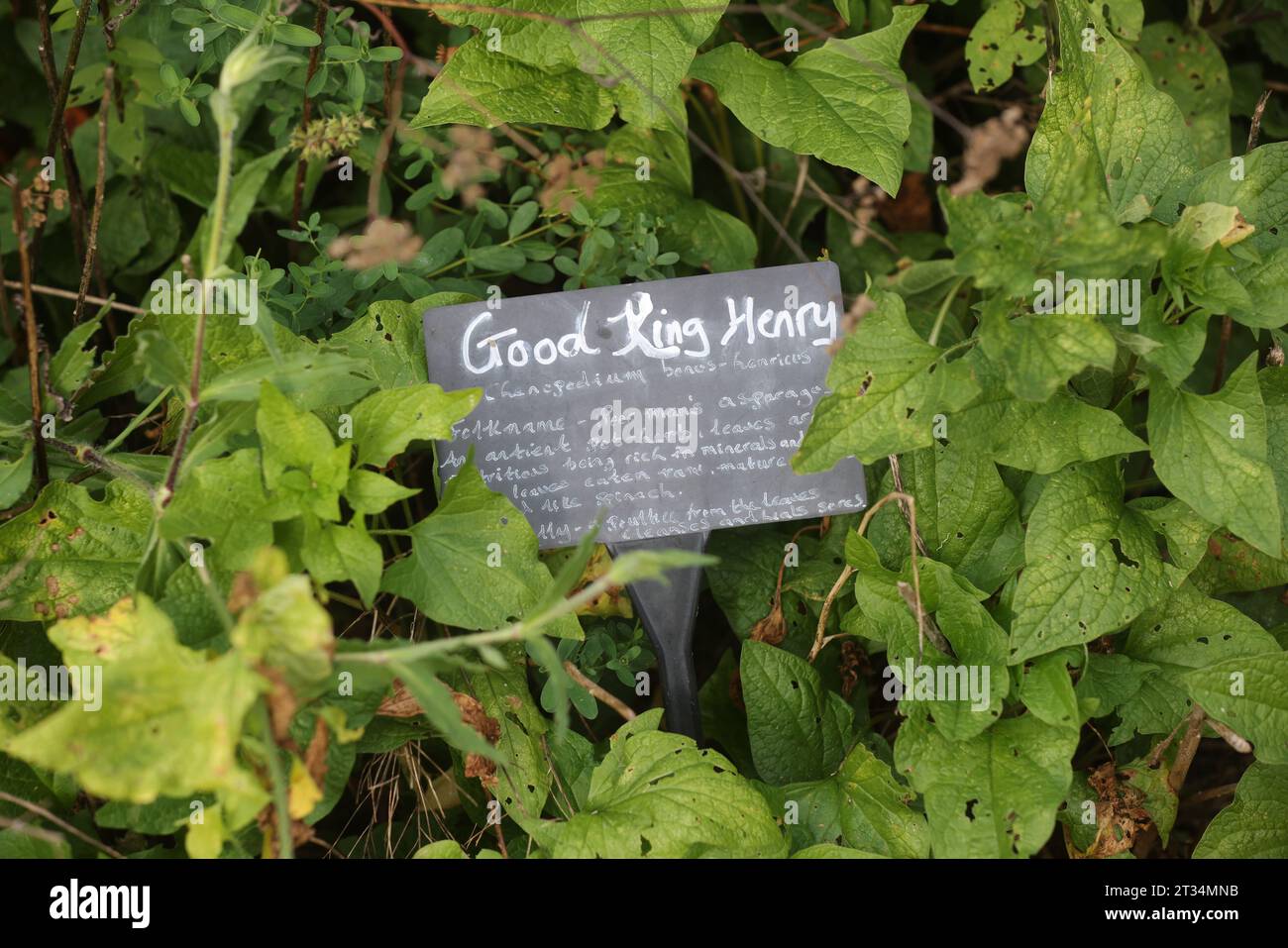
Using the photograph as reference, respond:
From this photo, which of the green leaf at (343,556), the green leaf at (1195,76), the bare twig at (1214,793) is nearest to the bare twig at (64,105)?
the green leaf at (343,556)

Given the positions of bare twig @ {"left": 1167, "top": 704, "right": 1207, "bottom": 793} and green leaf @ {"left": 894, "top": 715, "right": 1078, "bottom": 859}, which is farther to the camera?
bare twig @ {"left": 1167, "top": 704, "right": 1207, "bottom": 793}

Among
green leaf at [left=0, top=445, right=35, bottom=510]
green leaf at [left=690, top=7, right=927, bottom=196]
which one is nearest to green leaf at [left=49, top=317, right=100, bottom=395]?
green leaf at [left=0, top=445, right=35, bottom=510]

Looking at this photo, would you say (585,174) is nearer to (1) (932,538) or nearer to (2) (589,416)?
(2) (589,416)

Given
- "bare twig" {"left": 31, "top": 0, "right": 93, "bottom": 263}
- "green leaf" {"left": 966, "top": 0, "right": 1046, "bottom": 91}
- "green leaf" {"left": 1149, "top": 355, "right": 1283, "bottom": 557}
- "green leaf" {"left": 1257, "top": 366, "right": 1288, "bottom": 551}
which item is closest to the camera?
"green leaf" {"left": 1149, "top": 355, "right": 1283, "bottom": 557}

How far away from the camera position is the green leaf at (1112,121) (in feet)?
4.45

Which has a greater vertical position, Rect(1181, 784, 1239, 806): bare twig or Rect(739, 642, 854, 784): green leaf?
Rect(739, 642, 854, 784): green leaf

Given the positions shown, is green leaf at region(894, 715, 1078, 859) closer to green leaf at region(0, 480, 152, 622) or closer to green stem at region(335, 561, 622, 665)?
green stem at region(335, 561, 622, 665)

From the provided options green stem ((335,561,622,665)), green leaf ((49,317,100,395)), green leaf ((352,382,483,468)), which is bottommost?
green stem ((335,561,622,665))

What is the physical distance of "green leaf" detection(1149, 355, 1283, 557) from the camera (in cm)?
122

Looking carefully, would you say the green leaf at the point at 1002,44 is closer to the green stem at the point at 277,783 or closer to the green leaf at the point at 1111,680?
the green leaf at the point at 1111,680

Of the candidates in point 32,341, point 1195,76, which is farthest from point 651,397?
point 1195,76

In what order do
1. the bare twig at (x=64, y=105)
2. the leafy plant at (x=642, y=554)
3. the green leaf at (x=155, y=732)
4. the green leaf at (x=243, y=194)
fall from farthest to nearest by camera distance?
1. the bare twig at (x=64, y=105)
2. the leafy plant at (x=642, y=554)
3. the green leaf at (x=243, y=194)
4. the green leaf at (x=155, y=732)

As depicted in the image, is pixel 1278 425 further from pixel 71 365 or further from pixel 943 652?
pixel 71 365

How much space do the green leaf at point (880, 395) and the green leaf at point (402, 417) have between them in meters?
0.40
